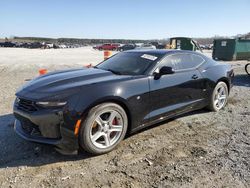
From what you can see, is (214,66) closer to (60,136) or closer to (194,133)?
(194,133)

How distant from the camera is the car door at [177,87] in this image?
4.30 m

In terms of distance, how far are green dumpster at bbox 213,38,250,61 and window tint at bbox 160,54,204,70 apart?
15.3 metres

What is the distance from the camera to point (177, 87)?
463 centimetres

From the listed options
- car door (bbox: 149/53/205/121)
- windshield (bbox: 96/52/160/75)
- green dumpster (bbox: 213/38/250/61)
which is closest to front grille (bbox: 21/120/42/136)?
windshield (bbox: 96/52/160/75)

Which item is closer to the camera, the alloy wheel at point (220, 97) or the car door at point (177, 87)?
the car door at point (177, 87)

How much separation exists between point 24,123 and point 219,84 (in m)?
4.05

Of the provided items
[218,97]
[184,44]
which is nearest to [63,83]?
[218,97]

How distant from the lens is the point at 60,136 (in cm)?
344

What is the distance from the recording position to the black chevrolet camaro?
3420 millimetres

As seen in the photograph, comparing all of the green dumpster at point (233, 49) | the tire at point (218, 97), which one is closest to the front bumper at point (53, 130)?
the tire at point (218, 97)

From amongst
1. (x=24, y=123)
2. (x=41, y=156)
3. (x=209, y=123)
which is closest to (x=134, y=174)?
(x=41, y=156)

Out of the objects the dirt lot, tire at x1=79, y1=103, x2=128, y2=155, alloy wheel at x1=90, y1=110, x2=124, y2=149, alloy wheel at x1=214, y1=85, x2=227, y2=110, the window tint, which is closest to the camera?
the dirt lot

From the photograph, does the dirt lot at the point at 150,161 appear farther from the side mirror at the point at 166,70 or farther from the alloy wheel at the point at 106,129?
the side mirror at the point at 166,70

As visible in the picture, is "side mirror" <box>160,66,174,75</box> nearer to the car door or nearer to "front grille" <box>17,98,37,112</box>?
the car door
